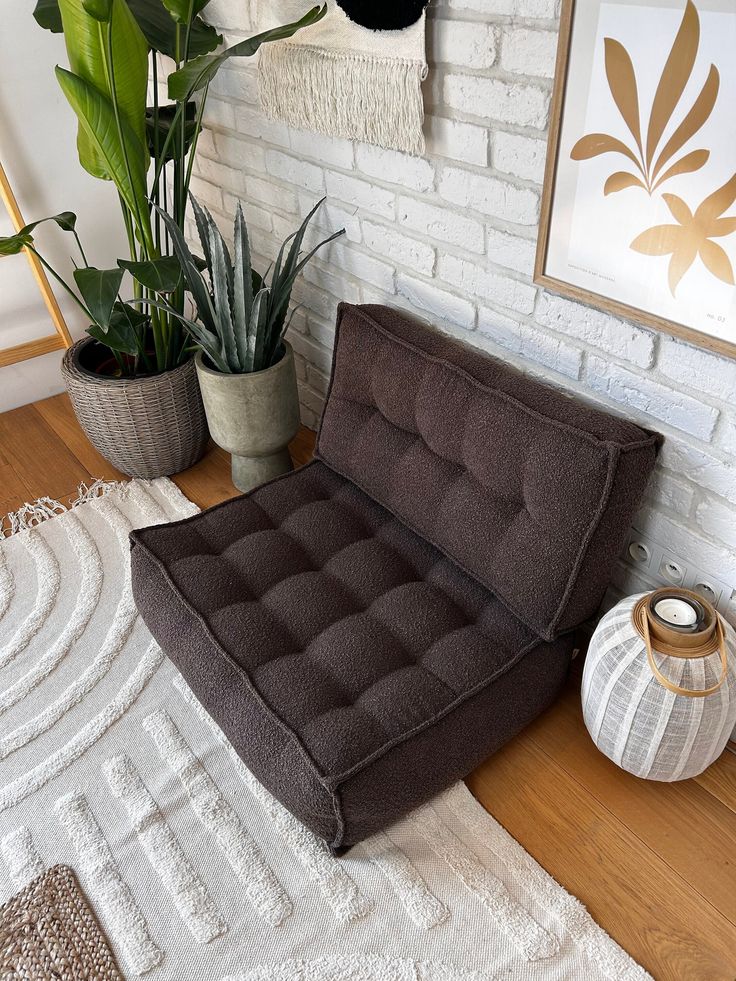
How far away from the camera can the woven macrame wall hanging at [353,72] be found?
50.4 inches

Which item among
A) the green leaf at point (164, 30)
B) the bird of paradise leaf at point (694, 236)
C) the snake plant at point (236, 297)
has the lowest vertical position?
the snake plant at point (236, 297)

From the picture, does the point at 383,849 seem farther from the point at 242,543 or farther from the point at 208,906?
the point at 242,543

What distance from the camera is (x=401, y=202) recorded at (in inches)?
59.6

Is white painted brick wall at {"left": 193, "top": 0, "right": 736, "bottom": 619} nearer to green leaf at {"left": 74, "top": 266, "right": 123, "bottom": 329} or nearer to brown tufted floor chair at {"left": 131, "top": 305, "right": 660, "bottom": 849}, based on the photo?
brown tufted floor chair at {"left": 131, "top": 305, "right": 660, "bottom": 849}

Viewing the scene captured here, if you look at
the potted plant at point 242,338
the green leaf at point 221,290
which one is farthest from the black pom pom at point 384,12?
the green leaf at point 221,290

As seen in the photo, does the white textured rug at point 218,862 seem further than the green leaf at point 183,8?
No

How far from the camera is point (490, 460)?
1.32 m

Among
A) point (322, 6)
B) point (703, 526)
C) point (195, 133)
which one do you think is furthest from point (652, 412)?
point (195, 133)

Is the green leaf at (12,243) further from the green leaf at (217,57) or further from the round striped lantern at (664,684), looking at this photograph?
the round striped lantern at (664,684)

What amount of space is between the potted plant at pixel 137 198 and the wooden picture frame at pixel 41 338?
350mm

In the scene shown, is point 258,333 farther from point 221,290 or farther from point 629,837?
point 629,837

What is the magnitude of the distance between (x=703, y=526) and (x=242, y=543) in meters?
0.86

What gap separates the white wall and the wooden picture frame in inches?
1.2

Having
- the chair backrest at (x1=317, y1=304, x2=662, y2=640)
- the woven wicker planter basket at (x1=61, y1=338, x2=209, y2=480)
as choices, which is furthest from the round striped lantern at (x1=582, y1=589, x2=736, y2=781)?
the woven wicker planter basket at (x1=61, y1=338, x2=209, y2=480)
